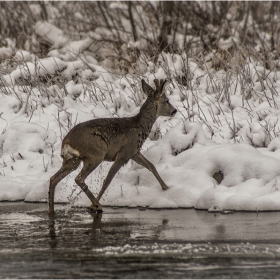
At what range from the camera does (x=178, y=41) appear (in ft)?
61.8

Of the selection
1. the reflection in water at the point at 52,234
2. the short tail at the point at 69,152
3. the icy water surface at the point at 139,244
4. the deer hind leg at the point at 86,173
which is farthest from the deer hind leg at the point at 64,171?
the reflection in water at the point at 52,234

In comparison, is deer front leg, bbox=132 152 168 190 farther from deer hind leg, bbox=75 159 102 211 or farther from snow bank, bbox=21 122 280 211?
deer hind leg, bbox=75 159 102 211

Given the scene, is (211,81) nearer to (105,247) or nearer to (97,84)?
(97,84)

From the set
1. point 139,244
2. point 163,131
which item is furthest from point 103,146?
point 163,131

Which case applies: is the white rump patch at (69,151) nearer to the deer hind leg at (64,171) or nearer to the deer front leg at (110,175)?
the deer hind leg at (64,171)

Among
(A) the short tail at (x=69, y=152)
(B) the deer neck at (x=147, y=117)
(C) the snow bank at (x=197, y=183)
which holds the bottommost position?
(C) the snow bank at (x=197, y=183)

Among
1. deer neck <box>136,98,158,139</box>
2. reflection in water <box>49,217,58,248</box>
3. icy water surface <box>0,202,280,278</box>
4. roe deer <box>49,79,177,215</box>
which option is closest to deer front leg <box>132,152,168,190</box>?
roe deer <box>49,79,177,215</box>

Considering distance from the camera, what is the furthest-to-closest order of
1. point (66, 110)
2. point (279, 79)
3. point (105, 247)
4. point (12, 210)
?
point (279, 79)
point (66, 110)
point (12, 210)
point (105, 247)

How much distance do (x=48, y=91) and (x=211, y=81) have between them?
11.1 feet

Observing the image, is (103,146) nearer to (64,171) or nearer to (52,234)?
(64,171)

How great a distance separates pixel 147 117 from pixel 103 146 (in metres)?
1.31

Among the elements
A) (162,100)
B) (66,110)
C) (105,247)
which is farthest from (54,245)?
(66,110)

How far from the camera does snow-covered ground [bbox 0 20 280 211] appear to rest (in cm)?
945

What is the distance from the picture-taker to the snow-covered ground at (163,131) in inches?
372
